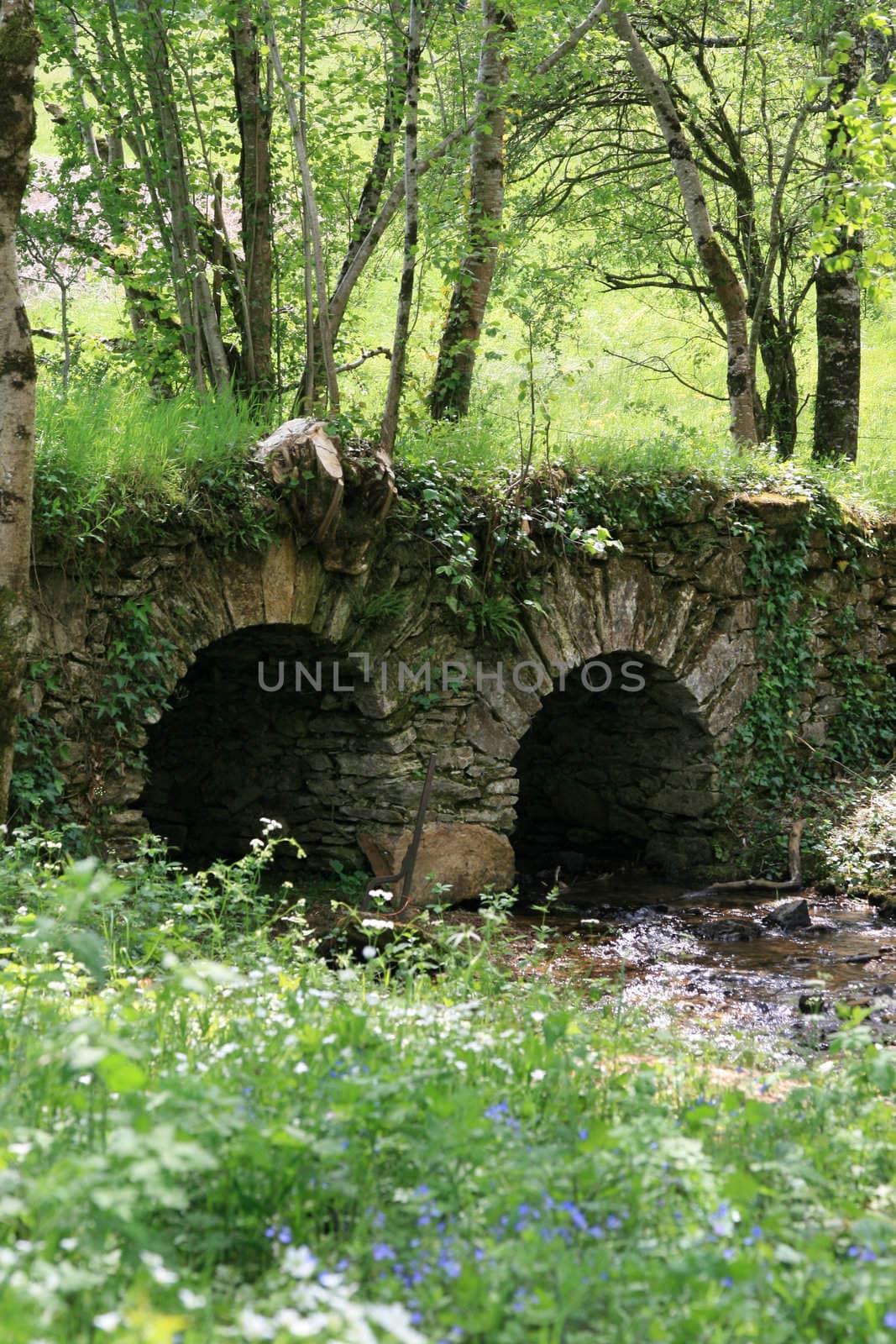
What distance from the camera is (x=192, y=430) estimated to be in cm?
576

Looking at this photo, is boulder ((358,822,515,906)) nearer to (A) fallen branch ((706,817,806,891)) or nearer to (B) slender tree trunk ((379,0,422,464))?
(A) fallen branch ((706,817,806,891))

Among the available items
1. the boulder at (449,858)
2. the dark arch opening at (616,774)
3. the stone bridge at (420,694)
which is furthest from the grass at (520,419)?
the boulder at (449,858)

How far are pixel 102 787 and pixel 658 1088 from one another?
3.18m

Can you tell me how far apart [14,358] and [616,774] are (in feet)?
18.1

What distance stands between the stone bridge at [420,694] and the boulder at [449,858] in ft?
0.04

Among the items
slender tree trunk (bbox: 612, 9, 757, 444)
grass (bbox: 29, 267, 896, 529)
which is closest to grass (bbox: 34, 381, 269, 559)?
grass (bbox: 29, 267, 896, 529)

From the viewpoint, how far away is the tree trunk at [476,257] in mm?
7469

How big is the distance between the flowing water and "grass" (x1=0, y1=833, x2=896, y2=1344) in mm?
1661

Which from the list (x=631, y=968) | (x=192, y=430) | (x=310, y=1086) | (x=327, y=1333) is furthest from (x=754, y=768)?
(x=327, y=1333)

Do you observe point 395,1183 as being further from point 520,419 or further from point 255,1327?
point 520,419

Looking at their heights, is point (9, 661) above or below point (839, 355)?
below

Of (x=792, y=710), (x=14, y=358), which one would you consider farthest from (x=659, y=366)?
(x=14, y=358)

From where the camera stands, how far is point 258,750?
6.98 m

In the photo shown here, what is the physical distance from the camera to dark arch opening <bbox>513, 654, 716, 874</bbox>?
8070 mm
